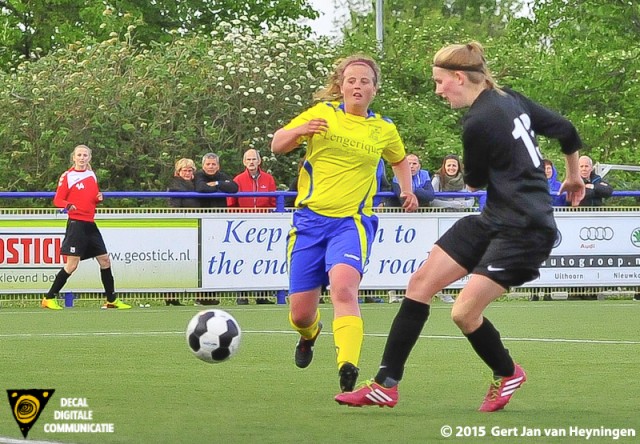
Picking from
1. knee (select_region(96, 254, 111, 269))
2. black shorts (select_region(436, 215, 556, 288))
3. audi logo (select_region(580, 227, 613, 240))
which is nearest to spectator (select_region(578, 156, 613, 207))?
audi logo (select_region(580, 227, 613, 240))

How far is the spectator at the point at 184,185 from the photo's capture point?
20844mm

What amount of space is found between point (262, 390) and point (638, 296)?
1392cm

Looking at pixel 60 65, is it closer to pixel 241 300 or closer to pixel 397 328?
pixel 241 300

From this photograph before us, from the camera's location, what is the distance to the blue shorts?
9.08 m

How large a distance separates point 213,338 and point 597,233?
13.4m

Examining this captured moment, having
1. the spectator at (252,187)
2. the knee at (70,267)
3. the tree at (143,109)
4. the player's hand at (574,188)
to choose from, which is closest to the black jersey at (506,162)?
the player's hand at (574,188)

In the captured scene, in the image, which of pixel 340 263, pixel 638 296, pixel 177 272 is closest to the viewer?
pixel 340 263

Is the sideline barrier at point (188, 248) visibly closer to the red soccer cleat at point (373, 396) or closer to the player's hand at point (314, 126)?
the player's hand at point (314, 126)

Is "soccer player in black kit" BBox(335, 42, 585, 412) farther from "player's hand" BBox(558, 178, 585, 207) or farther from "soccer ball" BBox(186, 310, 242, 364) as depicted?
"soccer ball" BBox(186, 310, 242, 364)

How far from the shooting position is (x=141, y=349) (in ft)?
41.2

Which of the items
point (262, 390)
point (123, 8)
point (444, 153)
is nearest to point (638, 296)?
point (444, 153)

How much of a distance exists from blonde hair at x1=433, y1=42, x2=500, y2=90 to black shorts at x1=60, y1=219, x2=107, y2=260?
39.4 ft

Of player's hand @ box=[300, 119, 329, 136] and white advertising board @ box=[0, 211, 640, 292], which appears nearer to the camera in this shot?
player's hand @ box=[300, 119, 329, 136]

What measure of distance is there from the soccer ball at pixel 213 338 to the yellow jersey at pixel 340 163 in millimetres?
867
